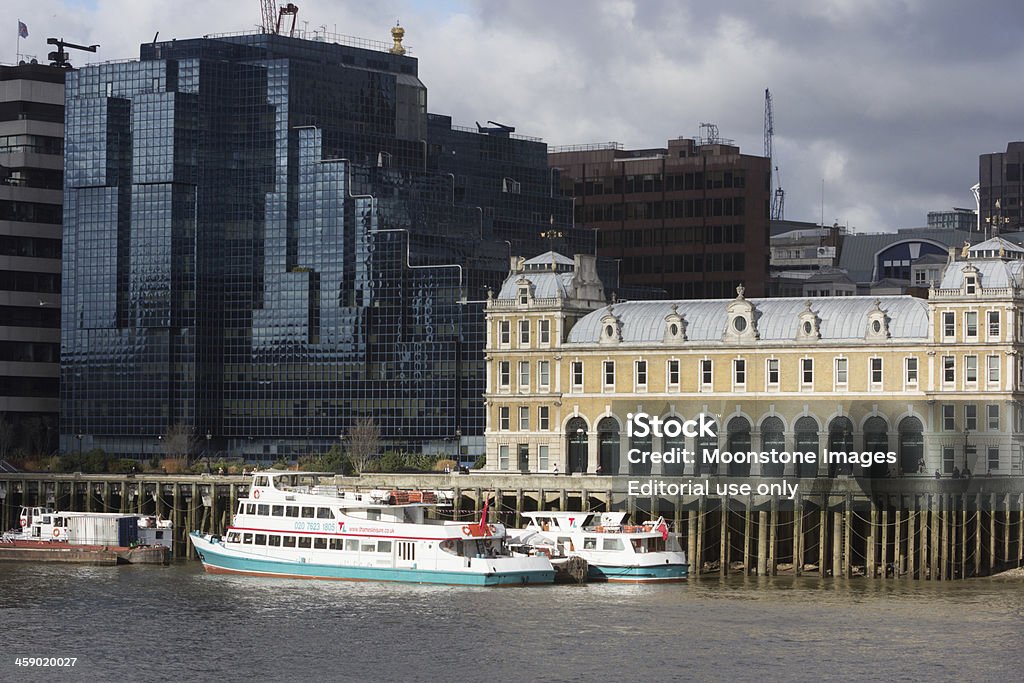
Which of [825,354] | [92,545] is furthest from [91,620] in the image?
[825,354]

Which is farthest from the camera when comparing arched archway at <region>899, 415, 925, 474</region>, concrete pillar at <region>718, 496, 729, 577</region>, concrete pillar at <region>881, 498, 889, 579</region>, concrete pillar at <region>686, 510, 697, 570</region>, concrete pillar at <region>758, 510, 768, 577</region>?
arched archway at <region>899, 415, 925, 474</region>

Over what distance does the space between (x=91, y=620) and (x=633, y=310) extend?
68189 mm

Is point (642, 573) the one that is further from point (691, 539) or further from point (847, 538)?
point (847, 538)

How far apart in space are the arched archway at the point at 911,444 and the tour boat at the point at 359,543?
33.0 metres

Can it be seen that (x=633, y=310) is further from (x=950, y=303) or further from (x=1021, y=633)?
(x=1021, y=633)

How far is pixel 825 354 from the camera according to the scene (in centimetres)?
17112

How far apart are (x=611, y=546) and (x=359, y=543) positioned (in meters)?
17.7

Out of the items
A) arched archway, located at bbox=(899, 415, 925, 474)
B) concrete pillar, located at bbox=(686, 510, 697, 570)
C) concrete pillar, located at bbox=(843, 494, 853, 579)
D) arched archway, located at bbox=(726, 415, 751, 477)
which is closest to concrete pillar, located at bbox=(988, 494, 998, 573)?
concrete pillar, located at bbox=(843, 494, 853, 579)

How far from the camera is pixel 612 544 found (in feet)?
495

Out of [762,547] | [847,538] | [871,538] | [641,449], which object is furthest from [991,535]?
[641,449]

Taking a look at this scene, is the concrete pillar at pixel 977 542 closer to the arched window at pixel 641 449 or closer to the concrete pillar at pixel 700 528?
the concrete pillar at pixel 700 528

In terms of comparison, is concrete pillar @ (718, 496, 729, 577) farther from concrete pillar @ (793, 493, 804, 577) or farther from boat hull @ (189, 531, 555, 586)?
boat hull @ (189, 531, 555, 586)

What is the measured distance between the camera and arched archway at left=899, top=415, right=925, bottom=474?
541ft

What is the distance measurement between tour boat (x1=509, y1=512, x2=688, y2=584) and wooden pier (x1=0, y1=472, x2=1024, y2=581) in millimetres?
4832
